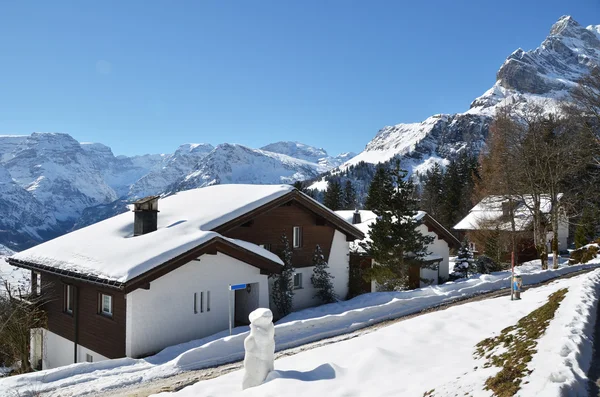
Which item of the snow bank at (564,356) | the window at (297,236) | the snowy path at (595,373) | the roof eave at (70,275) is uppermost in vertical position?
the window at (297,236)

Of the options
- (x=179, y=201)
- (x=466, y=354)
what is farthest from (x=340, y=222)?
(x=466, y=354)

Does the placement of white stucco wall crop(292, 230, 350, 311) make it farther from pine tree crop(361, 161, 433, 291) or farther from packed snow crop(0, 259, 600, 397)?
packed snow crop(0, 259, 600, 397)

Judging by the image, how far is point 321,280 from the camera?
2319 centimetres

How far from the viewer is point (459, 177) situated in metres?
73.6

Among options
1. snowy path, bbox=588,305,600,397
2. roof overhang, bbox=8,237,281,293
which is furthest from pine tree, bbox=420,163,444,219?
snowy path, bbox=588,305,600,397

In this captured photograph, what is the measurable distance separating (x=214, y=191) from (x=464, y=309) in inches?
641

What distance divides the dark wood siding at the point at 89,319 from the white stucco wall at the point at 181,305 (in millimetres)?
514

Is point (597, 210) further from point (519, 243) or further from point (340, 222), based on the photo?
point (340, 222)

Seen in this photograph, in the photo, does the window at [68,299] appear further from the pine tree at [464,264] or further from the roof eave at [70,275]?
the pine tree at [464,264]

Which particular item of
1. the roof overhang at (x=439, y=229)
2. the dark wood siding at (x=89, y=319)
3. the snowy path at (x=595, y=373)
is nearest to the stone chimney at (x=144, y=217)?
the dark wood siding at (x=89, y=319)

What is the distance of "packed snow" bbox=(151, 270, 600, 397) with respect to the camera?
263 inches

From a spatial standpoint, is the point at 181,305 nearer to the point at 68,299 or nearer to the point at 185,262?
the point at 185,262

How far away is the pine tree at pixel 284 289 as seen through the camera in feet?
68.0

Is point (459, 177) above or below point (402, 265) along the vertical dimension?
above
